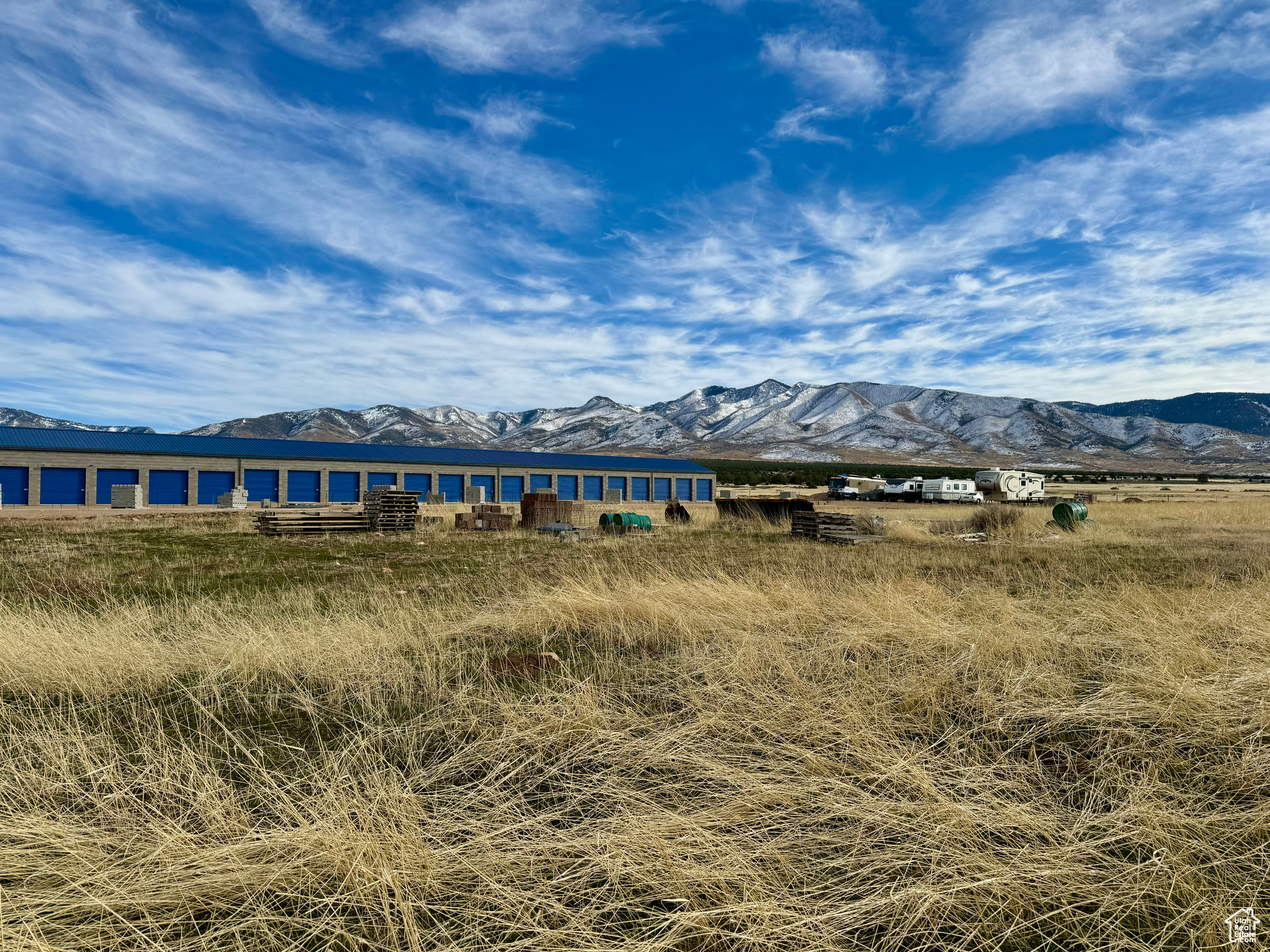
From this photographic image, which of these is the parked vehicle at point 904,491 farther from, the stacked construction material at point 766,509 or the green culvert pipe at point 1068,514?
the stacked construction material at point 766,509

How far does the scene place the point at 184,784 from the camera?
4.63 m

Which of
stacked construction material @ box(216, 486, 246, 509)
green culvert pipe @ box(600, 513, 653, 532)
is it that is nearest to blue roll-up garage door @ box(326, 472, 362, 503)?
stacked construction material @ box(216, 486, 246, 509)

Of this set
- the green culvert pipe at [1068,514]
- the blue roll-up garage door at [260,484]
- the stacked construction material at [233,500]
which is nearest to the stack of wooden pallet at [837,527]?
the green culvert pipe at [1068,514]

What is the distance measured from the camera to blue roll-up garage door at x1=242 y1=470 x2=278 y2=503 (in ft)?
162

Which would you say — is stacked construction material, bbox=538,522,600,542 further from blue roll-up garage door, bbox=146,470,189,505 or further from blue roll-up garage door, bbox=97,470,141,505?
blue roll-up garage door, bbox=97,470,141,505

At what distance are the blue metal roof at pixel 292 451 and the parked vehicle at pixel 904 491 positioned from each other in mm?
18608

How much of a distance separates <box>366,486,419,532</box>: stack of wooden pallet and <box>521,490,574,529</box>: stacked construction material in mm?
4957

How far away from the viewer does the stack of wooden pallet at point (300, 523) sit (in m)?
25.4

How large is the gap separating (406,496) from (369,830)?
87.9 feet

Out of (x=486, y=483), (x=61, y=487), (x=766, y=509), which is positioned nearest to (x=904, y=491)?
(x=766, y=509)

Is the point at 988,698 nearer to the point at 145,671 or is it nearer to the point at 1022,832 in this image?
the point at 1022,832

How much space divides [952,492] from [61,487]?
2528 inches

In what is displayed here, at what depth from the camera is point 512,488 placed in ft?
193

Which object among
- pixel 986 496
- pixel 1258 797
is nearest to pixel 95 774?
pixel 1258 797
